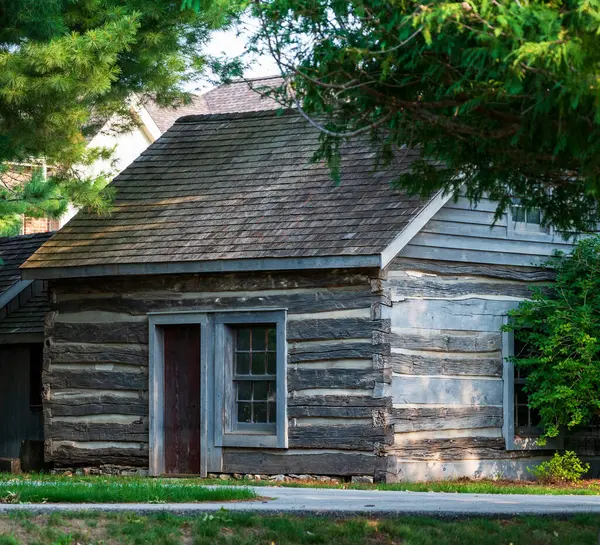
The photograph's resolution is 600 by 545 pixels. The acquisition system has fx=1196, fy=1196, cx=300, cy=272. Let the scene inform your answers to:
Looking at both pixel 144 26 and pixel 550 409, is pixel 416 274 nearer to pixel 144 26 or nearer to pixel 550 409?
pixel 550 409

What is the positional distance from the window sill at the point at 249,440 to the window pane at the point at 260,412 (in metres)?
0.22

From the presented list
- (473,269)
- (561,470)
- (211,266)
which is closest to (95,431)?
(211,266)

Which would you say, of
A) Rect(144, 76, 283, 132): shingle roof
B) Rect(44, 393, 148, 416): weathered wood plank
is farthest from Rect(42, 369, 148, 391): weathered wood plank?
Rect(144, 76, 283, 132): shingle roof

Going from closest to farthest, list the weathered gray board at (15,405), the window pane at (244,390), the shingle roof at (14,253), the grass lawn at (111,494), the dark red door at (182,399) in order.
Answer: the grass lawn at (111,494) < the window pane at (244,390) < the dark red door at (182,399) < the weathered gray board at (15,405) < the shingle roof at (14,253)

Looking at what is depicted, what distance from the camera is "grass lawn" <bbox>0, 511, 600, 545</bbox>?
8750mm

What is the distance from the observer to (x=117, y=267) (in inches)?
661

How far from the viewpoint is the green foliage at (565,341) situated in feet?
53.3

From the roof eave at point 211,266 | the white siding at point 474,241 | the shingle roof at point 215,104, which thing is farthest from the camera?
the shingle roof at point 215,104

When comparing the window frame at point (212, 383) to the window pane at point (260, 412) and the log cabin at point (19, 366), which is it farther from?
the log cabin at point (19, 366)

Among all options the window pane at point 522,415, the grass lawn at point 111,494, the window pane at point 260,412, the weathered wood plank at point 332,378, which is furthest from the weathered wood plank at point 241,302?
the grass lawn at point 111,494

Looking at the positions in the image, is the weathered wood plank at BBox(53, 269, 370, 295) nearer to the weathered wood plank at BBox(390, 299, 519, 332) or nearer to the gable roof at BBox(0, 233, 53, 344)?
A: the weathered wood plank at BBox(390, 299, 519, 332)

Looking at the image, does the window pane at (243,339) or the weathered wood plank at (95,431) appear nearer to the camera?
the window pane at (243,339)

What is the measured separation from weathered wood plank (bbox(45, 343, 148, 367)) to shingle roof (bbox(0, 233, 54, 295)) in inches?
179

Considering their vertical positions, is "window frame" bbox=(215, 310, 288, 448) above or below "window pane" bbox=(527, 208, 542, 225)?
below
